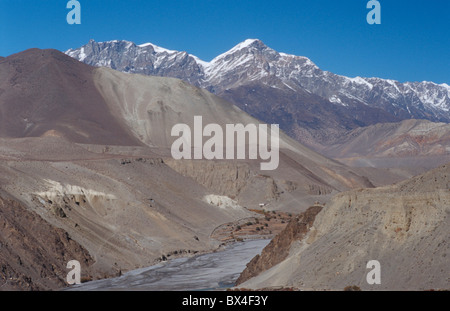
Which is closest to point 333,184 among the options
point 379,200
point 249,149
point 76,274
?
point 249,149

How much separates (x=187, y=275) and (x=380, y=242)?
20.0 meters

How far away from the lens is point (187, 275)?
48.1 metres

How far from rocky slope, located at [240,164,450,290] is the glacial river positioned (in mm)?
7509

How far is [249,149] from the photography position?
130m

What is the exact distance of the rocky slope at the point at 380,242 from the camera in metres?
28.0

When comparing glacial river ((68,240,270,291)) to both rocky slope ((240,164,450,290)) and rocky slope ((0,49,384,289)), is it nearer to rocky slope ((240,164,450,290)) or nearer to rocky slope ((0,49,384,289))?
rocky slope ((0,49,384,289))

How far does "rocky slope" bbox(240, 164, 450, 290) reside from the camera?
28.0 metres

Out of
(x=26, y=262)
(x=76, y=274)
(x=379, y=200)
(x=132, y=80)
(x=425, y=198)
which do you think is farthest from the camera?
(x=132, y=80)

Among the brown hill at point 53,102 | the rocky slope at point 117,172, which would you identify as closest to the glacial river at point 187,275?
the rocky slope at point 117,172

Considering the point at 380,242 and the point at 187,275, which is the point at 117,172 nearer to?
the point at 187,275

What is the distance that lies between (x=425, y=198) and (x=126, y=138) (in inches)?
4555

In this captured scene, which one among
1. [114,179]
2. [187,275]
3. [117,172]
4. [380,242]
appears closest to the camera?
[380,242]

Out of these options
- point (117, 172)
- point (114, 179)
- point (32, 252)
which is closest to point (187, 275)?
point (32, 252)
